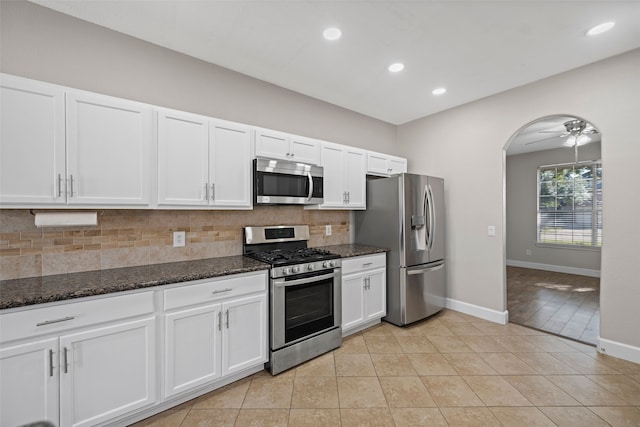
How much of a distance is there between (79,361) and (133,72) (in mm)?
2200

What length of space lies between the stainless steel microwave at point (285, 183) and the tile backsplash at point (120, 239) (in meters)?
0.40

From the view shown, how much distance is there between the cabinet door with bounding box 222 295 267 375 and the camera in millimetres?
2135

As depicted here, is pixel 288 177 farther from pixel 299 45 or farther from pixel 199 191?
pixel 299 45

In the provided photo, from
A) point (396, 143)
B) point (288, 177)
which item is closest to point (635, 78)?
point (396, 143)

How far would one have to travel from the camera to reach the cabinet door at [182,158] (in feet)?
7.08

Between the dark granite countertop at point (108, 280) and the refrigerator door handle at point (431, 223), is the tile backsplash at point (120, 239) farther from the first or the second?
the refrigerator door handle at point (431, 223)

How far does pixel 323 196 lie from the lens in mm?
3148

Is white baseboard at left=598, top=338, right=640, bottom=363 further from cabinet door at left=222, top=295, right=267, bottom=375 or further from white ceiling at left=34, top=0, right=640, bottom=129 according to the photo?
cabinet door at left=222, top=295, right=267, bottom=375

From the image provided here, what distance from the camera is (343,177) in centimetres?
339

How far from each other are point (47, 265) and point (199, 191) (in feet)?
3.72

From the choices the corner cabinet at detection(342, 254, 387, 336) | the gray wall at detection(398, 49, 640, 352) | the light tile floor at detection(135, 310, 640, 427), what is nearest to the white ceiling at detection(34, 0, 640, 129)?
the gray wall at detection(398, 49, 640, 352)

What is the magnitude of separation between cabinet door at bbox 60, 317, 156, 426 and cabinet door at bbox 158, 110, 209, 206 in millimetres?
961

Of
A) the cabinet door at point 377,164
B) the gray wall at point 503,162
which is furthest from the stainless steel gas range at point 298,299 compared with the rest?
the gray wall at point 503,162

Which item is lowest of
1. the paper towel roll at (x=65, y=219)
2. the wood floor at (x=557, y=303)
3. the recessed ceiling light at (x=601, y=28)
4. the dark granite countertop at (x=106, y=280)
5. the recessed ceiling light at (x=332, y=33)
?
the wood floor at (x=557, y=303)
